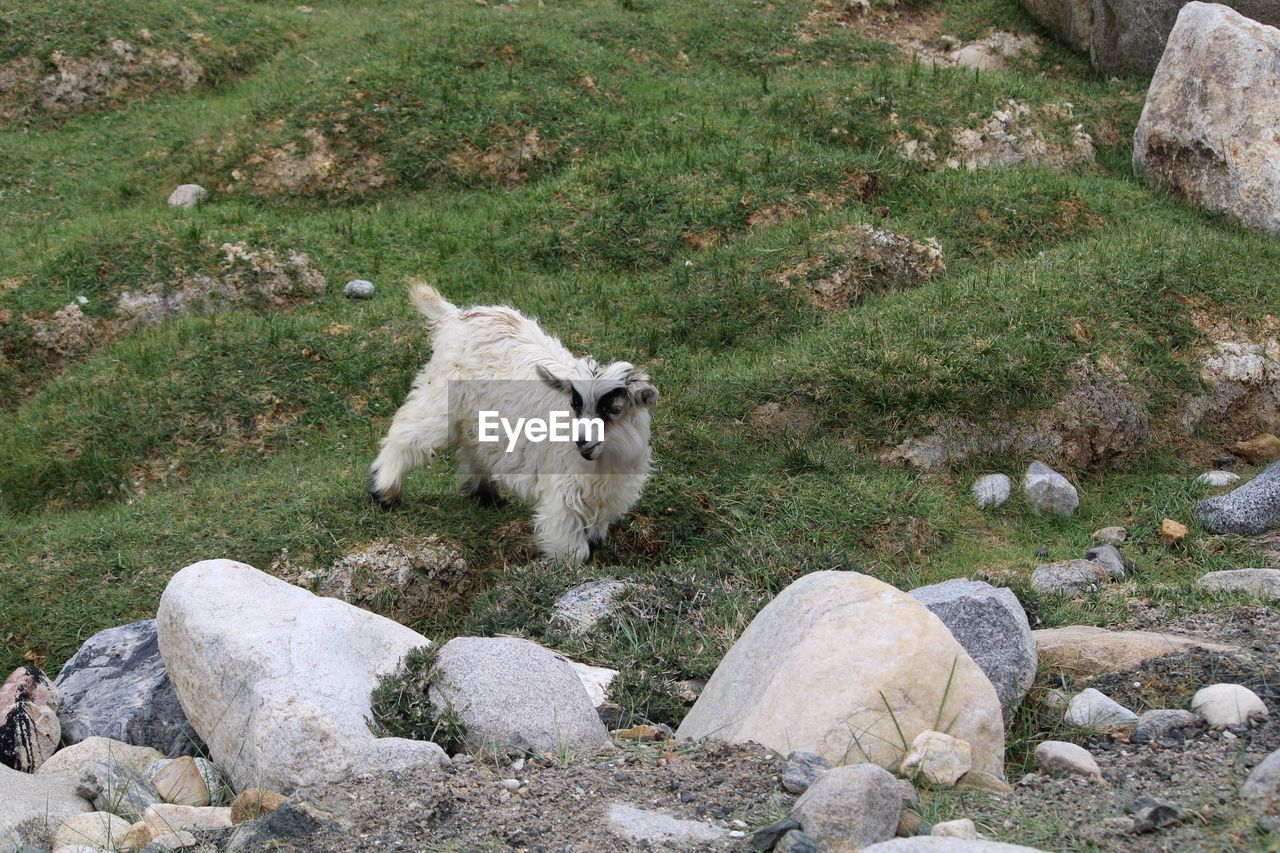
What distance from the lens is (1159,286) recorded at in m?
10.3

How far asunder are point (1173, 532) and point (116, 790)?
6.60m

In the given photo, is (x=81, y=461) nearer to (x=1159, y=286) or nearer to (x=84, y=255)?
(x=84, y=255)

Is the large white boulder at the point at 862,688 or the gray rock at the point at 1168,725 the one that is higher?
the large white boulder at the point at 862,688

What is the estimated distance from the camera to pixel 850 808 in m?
3.95

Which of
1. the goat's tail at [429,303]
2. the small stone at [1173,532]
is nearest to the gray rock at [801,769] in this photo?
the small stone at [1173,532]

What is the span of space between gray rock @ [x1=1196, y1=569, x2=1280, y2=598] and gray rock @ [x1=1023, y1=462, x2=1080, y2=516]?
1.74 m

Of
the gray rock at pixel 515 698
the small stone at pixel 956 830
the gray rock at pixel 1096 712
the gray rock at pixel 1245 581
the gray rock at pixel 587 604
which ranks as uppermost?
the small stone at pixel 956 830

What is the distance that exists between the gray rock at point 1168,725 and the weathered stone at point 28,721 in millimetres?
5172

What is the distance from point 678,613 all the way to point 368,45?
1101 cm

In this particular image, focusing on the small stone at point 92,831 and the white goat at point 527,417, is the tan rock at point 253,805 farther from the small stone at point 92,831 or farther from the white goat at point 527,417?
the white goat at point 527,417

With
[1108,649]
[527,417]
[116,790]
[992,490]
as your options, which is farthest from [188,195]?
[1108,649]

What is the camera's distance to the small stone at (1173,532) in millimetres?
8148

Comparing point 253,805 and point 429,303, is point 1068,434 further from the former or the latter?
point 253,805

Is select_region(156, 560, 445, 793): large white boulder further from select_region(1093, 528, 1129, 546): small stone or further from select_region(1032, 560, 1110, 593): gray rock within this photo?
select_region(1093, 528, 1129, 546): small stone
